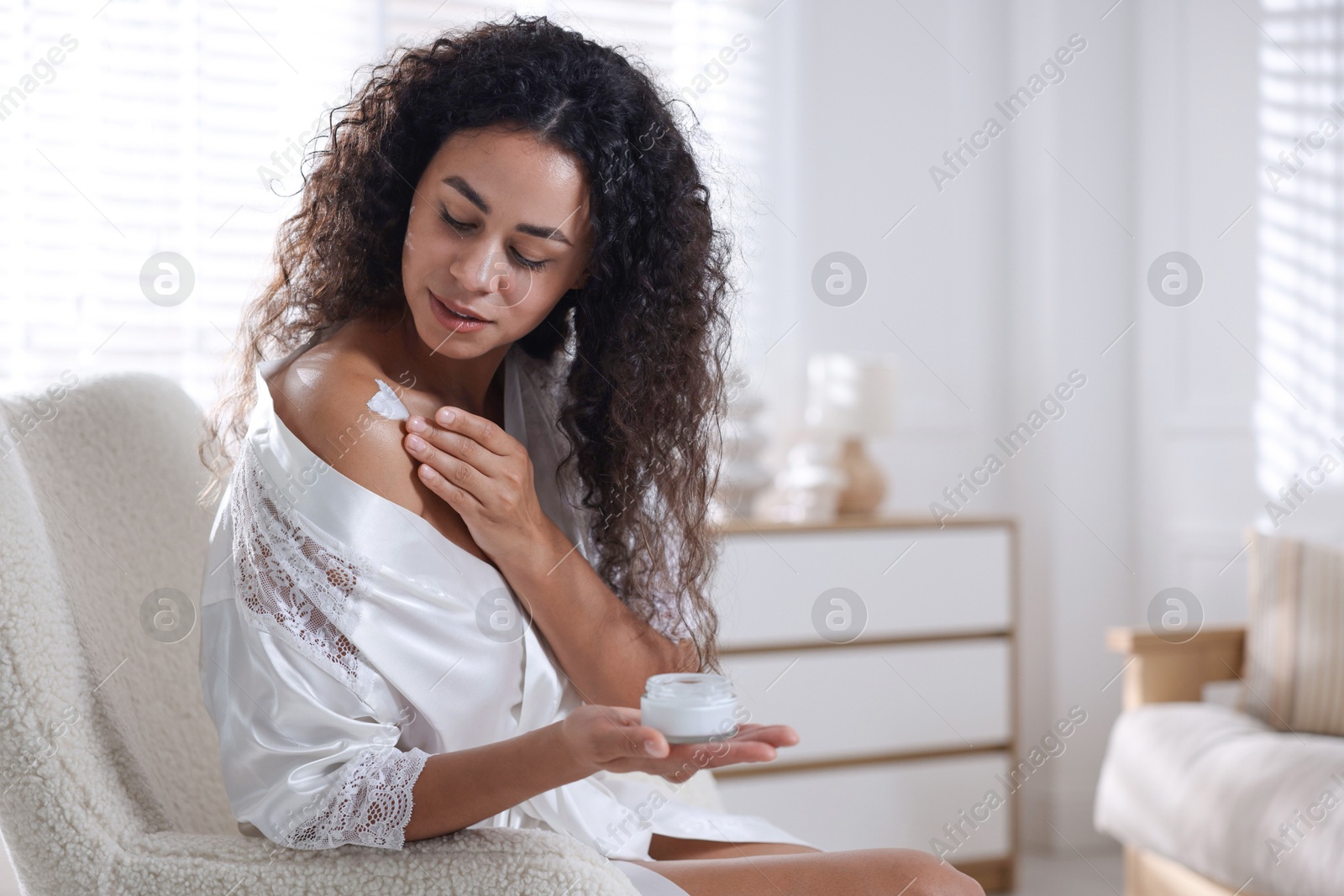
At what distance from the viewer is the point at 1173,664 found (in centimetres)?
255

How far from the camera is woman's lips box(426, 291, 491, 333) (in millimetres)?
1168

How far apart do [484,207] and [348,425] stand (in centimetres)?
27

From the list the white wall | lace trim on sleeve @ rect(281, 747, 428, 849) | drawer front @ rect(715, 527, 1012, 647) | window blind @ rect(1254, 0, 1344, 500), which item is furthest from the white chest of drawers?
lace trim on sleeve @ rect(281, 747, 428, 849)

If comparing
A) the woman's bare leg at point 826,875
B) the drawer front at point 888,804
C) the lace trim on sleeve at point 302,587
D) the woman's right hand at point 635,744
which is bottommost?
the drawer front at point 888,804

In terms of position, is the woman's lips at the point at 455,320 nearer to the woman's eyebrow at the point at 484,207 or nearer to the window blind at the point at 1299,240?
the woman's eyebrow at the point at 484,207

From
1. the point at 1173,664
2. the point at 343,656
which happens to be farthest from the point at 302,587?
the point at 1173,664

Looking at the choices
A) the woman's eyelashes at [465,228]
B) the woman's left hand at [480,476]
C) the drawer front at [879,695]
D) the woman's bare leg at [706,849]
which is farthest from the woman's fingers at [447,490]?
the drawer front at [879,695]

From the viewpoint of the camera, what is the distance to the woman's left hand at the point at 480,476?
3.71ft

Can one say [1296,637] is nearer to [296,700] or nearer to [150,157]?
[296,700]

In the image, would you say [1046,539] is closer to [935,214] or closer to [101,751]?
[935,214]

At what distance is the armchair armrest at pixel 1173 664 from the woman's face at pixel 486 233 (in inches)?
75.2

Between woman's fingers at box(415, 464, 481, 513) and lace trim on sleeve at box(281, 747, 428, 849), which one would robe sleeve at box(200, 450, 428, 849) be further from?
woman's fingers at box(415, 464, 481, 513)

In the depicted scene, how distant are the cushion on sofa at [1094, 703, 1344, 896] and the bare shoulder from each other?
170cm

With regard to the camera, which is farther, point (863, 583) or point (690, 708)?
point (863, 583)
